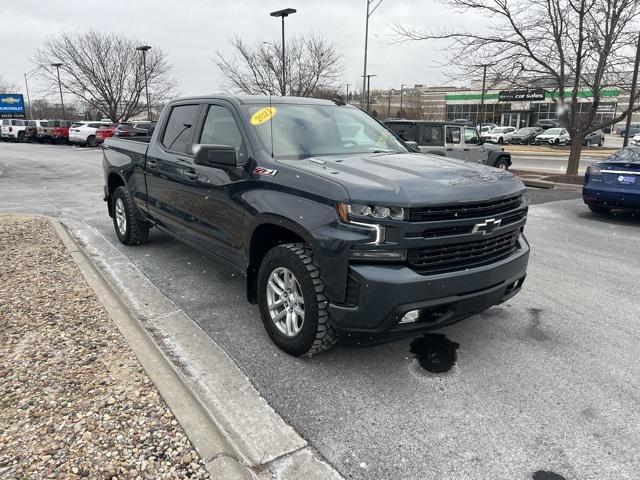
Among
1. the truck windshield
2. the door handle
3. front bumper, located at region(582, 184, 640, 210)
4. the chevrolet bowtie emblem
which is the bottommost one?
front bumper, located at region(582, 184, 640, 210)

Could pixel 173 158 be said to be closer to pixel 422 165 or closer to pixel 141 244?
pixel 141 244

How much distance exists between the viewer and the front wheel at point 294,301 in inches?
123

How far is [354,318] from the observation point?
2.93 metres

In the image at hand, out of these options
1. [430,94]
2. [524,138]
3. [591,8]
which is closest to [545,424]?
[591,8]

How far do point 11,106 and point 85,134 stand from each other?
110ft

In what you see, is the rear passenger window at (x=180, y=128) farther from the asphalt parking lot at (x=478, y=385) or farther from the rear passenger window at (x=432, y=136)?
the rear passenger window at (x=432, y=136)

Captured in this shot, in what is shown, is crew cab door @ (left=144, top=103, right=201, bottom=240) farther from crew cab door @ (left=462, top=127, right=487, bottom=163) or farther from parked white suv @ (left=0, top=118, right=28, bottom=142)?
parked white suv @ (left=0, top=118, right=28, bottom=142)

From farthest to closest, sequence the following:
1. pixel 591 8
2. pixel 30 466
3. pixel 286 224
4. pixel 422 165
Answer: pixel 591 8 < pixel 422 165 < pixel 286 224 < pixel 30 466

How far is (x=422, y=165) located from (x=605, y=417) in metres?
2.01

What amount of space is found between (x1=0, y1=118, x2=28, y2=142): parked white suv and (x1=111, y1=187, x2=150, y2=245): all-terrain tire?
39.3m

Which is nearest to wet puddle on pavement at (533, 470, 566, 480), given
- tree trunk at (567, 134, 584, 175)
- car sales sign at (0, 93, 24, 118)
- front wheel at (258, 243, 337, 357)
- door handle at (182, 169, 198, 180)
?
front wheel at (258, 243, 337, 357)

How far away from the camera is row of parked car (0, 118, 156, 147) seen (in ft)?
100

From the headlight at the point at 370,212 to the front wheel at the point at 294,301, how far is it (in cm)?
42

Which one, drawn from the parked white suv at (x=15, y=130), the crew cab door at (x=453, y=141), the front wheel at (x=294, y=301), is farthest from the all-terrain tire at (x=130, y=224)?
the parked white suv at (x=15, y=130)
